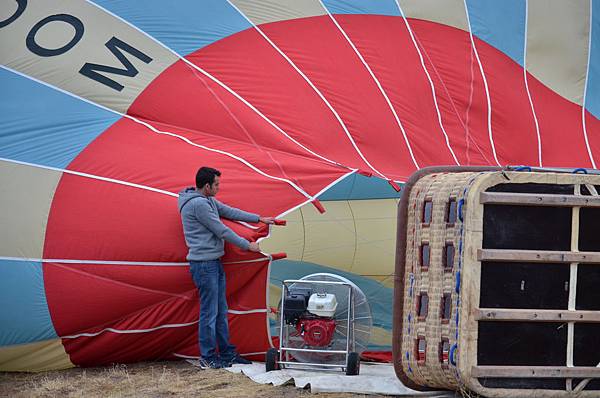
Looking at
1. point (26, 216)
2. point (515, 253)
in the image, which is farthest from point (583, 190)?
point (26, 216)

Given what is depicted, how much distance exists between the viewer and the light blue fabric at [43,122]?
226 inches

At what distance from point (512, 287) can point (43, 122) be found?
3.10 meters

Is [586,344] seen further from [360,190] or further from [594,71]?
[594,71]

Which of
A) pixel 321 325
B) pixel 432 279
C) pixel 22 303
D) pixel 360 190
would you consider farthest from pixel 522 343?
pixel 22 303

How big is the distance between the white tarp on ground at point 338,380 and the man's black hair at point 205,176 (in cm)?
101

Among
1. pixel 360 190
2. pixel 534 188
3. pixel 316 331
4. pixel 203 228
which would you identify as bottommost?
pixel 316 331

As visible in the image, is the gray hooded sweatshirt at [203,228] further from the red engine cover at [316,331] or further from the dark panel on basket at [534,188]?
the dark panel on basket at [534,188]

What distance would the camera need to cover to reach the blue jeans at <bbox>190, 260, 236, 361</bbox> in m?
A: 5.35

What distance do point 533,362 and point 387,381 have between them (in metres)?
0.90

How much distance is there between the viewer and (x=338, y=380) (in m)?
4.88

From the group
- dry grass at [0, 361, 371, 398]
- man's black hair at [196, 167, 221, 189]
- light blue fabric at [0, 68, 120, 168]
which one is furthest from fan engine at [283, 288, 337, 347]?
light blue fabric at [0, 68, 120, 168]

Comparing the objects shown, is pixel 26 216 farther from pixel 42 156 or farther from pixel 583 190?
pixel 583 190

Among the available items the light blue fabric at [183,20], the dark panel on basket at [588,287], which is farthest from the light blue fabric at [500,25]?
the dark panel on basket at [588,287]

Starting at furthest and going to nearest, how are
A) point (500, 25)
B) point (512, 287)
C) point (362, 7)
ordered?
point (500, 25)
point (362, 7)
point (512, 287)
